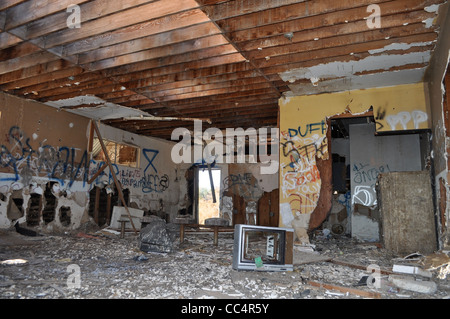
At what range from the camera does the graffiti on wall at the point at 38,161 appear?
21.8ft

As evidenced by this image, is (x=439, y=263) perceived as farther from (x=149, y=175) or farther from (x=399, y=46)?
(x=149, y=175)

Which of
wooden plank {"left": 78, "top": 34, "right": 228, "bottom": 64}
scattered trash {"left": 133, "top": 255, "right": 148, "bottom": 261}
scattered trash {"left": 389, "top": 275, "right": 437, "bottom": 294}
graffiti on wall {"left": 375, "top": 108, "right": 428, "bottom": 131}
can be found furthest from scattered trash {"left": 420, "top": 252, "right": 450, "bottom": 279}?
wooden plank {"left": 78, "top": 34, "right": 228, "bottom": 64}

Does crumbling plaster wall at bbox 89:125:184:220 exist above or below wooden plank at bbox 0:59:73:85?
below

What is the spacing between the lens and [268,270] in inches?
151

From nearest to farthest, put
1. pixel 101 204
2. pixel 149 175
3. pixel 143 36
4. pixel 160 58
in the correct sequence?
pixel 143 36
pixel 160 58
pixel 101 204
pixel 149 175

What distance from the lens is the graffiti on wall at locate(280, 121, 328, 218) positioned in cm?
621

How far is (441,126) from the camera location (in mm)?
4469

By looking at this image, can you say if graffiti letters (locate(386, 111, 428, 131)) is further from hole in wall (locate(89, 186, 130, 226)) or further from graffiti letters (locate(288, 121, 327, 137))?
hole in wall (locate(89, 186, 130, 226))

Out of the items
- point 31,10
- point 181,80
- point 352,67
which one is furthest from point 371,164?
point 31,10

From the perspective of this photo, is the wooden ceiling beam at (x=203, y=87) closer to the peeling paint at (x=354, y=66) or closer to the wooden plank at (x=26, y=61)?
the peeling paint at (x=354, y=66)

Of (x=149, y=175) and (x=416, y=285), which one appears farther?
(x=149, y=175)

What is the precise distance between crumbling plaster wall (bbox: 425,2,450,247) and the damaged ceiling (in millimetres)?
140

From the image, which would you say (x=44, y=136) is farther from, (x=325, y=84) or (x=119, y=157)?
(x=325, y=84)

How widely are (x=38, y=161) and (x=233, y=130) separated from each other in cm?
520
